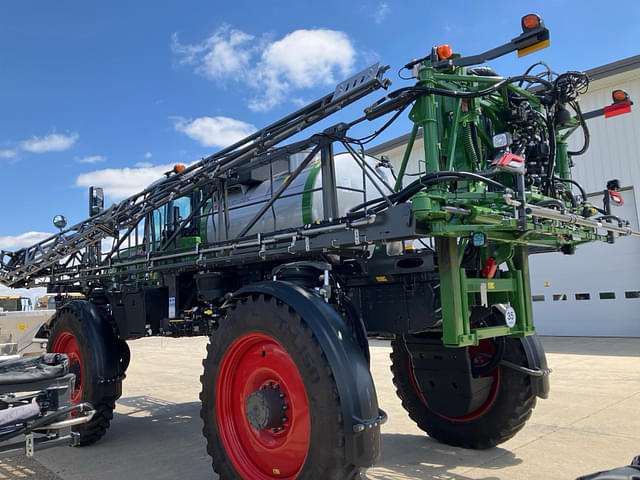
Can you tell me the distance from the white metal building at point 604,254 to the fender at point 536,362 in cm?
941

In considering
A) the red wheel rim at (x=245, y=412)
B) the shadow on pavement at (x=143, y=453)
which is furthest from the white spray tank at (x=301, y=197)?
the shadow on pavement at (x=143, y=453)

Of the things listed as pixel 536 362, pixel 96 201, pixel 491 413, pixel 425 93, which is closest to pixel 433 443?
pixel 491 413

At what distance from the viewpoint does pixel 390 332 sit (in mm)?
4461

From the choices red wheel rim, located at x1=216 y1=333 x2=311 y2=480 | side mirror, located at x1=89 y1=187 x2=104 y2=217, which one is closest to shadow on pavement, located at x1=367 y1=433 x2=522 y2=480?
red wheel rim, located at x1=216 y1=333 x2=311 y2=480

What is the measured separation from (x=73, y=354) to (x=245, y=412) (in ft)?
11.2

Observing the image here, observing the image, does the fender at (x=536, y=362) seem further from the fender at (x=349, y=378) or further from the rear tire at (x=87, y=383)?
the rear tire at (x=87, y=383)

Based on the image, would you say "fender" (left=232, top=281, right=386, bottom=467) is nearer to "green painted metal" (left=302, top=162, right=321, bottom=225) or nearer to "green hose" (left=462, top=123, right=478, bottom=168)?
"green painted metal" (left=302, top=162, right=321, bottom=225)

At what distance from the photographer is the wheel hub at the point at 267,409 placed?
3.69m

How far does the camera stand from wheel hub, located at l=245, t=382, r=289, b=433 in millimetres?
3691

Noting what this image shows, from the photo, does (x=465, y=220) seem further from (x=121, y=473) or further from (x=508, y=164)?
(x=121, y=473)

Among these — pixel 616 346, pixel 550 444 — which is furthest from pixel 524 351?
pixel 616 346

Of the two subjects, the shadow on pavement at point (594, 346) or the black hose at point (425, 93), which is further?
the shadow on pavement at point (594, 346)

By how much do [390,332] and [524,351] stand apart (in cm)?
139

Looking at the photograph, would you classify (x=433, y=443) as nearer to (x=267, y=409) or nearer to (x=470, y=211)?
(x=267, y=409)
